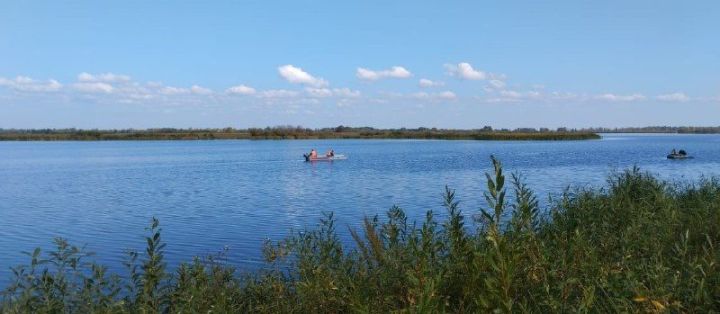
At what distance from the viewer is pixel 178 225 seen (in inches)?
915

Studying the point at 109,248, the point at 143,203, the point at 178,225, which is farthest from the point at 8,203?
the point at 109,248

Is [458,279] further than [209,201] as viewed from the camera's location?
No

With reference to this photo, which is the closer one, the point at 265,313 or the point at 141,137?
the point at 265,313

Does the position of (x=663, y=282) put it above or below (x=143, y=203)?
above

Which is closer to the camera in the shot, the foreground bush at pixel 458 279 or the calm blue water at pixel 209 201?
the foreground bush at pixel 458 279

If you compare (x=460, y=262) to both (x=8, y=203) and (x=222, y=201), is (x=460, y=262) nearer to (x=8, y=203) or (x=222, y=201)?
(x=222, y=201)

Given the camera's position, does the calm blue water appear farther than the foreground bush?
Yes

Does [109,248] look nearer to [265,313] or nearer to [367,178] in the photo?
[265,313]

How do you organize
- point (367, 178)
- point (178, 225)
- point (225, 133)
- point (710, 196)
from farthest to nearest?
point (225, 133) < point (367, 178) < point (178, 225) < point (710, 196)

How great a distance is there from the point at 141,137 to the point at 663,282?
586 feet

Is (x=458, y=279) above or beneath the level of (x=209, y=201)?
above

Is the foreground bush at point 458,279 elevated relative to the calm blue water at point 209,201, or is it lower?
elevated

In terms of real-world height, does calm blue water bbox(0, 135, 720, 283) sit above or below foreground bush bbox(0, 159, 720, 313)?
below

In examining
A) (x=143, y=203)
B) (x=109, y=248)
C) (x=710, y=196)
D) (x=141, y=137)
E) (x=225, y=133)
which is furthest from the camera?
(x=225, y=133)
